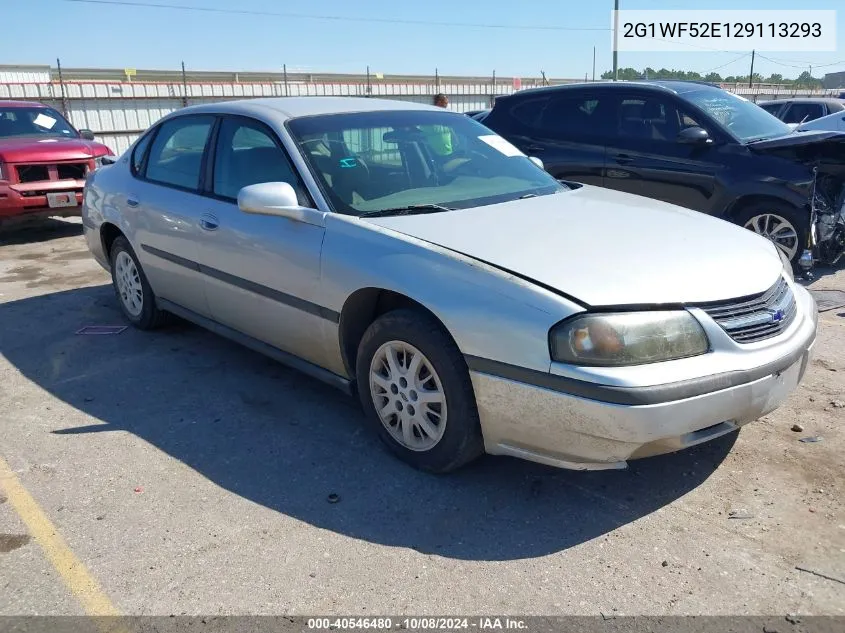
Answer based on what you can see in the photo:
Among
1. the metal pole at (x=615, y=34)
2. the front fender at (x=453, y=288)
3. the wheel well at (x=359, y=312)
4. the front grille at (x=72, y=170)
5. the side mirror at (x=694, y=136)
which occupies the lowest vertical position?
the wheel well at (x=359, y=312)

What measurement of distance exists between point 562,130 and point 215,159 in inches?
171

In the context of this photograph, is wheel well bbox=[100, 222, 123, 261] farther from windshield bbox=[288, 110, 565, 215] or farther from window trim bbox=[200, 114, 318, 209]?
windshield bbox=[288, 110, 565, 215]

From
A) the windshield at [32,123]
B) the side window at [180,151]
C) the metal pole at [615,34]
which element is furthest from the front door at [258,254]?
the metal pole at [615,34]

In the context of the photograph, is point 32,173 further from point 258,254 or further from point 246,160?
point 258,254

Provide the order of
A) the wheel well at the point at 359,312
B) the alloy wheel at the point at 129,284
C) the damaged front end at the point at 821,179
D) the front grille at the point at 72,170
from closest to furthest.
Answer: the wheel well at the point at 359,312 < the alloy wheel at the point at 129,284 < the damaged front end at the point at 821,179 < the front grille at the point at 72,170

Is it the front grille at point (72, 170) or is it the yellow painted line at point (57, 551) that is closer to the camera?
the yellow painted line at point (57, 551)

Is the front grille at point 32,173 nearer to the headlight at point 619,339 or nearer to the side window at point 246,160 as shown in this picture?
the side window at point 246,160

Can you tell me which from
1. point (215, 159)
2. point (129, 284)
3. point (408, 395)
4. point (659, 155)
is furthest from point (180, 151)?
point (659, 155)

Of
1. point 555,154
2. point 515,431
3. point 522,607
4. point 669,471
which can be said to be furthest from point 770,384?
point 555,154

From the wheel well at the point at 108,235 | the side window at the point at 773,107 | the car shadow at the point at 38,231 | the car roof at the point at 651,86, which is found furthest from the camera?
the side window at the point at 773,107

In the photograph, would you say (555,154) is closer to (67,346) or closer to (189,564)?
(67,346)

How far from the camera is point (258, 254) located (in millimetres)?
3828

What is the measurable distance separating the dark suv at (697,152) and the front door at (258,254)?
4.17 m

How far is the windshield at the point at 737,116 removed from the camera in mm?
6762
